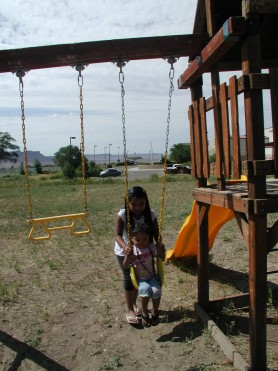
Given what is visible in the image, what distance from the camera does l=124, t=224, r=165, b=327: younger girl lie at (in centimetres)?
389

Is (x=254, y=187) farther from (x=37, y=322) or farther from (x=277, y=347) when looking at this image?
(x=37, y=322)

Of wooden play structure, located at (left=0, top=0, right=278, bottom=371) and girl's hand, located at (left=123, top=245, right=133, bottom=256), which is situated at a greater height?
wooden play structure, located at (left=0, top=0, right=278, bottom=371)

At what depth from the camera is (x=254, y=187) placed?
3117 mm

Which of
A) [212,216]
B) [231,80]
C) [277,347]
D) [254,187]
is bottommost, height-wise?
[277,347]

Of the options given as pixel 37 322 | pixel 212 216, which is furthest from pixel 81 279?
pixel 212 216

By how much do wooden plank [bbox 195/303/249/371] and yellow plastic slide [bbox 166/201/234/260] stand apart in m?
1.70

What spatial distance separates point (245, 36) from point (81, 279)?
14.1 ft

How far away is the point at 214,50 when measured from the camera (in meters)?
3.49

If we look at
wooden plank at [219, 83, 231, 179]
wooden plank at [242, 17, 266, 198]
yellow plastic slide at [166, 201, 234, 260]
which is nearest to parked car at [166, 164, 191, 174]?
yellow plastic slide at [166, 201, 234, 260]

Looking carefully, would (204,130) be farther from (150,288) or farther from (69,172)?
(69,172)

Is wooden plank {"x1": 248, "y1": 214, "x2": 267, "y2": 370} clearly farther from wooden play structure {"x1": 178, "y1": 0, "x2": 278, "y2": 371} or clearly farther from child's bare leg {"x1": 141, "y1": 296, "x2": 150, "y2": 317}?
child's bare leg {"x1": 141, "y1": 296, "x2": 150, "y2": 317}

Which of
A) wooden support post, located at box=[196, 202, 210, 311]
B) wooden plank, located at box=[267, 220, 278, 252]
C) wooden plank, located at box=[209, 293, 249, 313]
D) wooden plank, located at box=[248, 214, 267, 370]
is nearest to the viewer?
wooden plank, located at box=[248, 214, 267, 370]

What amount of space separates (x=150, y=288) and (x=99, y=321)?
3.17 feet

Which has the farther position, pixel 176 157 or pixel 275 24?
pixel 176 157
